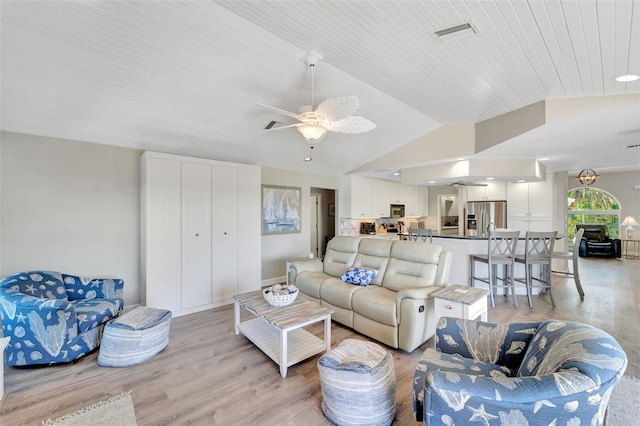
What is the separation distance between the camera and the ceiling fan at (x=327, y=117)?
7.83ft

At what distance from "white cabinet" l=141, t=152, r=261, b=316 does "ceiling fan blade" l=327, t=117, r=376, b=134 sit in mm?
2265

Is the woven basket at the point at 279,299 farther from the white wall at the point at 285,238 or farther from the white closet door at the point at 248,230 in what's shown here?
the white wall at the point at 285,238

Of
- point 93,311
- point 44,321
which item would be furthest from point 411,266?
point 44,321

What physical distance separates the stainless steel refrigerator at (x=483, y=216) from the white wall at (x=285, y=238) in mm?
3774

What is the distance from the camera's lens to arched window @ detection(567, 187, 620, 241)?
8879 mm

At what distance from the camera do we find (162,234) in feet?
12.6

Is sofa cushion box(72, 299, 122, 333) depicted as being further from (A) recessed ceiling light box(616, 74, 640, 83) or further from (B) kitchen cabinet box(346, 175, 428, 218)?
(A) recessed ceiling light box(616, 74, 640, 83)

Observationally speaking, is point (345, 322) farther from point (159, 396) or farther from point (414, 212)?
point (414, 212)

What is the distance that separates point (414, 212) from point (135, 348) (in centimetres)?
722

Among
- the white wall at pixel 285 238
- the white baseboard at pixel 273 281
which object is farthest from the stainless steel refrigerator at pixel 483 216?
the white baseboard at pixel 273 281

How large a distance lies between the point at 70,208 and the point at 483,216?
26.2 feet

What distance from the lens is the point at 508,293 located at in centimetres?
489

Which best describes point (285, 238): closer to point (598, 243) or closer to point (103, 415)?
point (103, 415)

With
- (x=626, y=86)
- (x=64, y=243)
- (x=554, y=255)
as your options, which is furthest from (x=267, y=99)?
(x=554, y=255)
